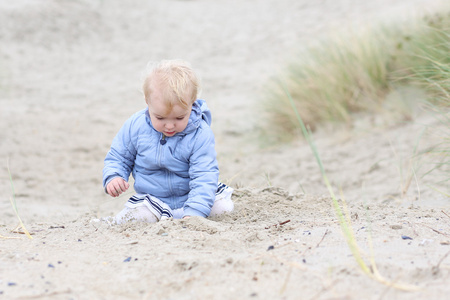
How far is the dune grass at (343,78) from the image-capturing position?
5.24 m

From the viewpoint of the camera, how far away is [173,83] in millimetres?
2287

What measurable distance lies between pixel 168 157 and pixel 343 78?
132 inches

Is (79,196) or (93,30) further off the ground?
(93,30)

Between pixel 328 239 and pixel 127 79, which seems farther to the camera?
pixel 127 79

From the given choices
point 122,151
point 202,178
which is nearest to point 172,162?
point 202,178

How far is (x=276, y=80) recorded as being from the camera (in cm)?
593

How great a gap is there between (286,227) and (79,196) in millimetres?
2463

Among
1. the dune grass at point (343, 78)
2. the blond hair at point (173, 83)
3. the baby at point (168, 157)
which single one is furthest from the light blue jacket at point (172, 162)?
the dune grass at point (343, 78)

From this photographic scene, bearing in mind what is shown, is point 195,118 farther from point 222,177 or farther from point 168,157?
point 222,177

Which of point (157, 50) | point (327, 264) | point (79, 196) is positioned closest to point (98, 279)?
point (327, 264)

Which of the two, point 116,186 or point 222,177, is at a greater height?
point 116,186

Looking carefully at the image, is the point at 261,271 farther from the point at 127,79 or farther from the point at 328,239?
the point at 127,79

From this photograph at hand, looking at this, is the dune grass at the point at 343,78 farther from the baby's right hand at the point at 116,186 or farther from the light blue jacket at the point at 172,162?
the baby's right hand at the point at 116,186

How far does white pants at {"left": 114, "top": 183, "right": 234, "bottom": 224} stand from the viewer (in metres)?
2.52
